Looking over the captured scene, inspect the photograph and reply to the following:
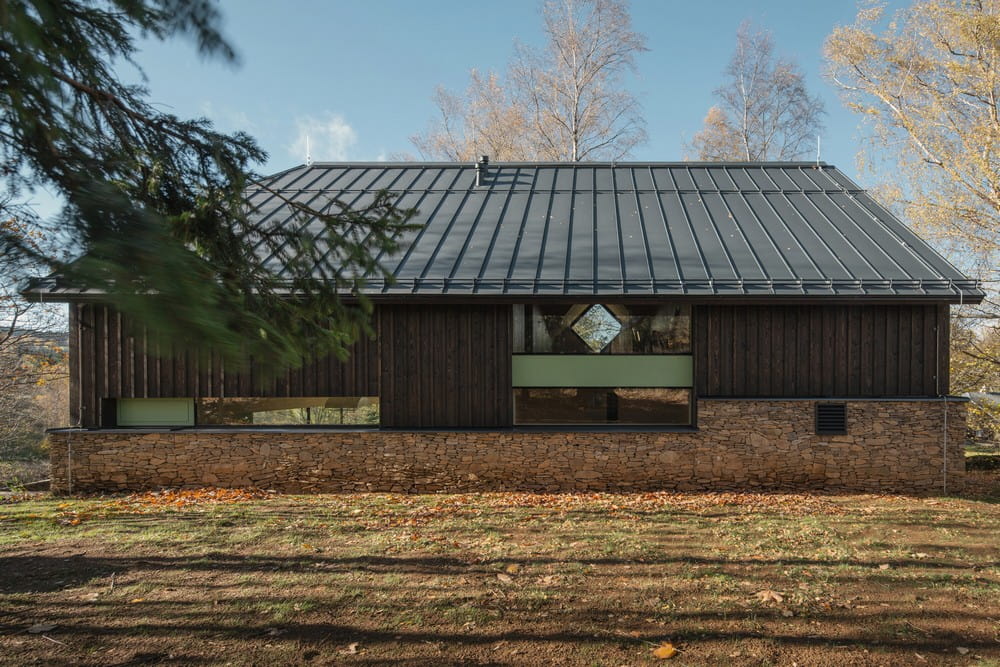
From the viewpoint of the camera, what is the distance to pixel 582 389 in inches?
331

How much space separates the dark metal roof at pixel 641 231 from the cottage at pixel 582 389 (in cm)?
6

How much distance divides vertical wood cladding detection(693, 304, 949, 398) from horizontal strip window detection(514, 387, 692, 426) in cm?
51

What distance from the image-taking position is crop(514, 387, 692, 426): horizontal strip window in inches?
331

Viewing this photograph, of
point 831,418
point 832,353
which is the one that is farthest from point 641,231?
point 831,418

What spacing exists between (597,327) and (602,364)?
59 cm

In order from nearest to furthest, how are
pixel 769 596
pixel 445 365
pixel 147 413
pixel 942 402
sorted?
pixel 769 596, pixel 942 402, pixel 445 365, pixel 147 413

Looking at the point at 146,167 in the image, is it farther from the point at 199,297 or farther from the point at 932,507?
the point at 932,507

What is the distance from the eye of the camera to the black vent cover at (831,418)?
318 inches

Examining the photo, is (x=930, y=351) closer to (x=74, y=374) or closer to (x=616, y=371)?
(x=616, y=371)

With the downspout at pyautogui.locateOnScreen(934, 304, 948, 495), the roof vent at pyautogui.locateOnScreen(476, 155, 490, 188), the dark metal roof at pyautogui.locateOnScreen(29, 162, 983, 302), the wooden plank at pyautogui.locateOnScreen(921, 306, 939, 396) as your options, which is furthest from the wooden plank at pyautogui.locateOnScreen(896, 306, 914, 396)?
the roof vent at pyautogui.locateOnScreen(476, 155, 490, 188)

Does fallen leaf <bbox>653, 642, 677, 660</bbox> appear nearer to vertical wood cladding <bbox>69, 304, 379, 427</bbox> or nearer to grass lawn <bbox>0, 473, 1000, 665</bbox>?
grass lawn <bbox>0, 473, 1000, 665</bbox>

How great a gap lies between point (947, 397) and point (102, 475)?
506 inches

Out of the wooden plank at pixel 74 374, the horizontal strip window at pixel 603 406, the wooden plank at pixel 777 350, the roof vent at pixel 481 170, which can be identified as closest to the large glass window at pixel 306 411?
the wooden plank at pixel 74 374

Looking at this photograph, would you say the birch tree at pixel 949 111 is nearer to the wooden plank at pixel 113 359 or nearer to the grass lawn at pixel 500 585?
the grass lawn at pixel 500 585
